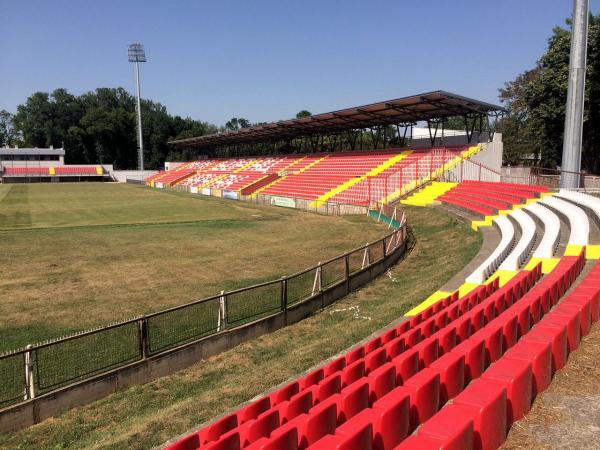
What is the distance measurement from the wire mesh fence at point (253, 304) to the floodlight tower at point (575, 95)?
14428 mm

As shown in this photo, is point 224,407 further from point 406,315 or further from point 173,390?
point 406,315

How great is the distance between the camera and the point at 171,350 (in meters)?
8.17

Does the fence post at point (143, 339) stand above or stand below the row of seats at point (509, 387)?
below

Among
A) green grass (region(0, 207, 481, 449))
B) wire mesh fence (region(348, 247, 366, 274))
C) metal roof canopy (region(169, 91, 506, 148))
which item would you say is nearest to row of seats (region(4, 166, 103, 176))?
metal roof canopy (region(169, 91, 506, 148))

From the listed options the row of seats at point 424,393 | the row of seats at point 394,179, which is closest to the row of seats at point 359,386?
the row of seats at point 424,393

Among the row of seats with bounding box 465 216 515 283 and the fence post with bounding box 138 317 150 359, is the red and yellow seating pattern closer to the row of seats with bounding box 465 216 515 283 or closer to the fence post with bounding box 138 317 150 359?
the row of seats with bounding box 465 216 515 283

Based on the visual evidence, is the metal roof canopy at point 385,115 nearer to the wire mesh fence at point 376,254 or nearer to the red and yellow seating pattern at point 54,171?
the wire mesh fence at point 376,254

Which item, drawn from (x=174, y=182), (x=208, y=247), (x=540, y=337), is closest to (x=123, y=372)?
(x=540, y=337)

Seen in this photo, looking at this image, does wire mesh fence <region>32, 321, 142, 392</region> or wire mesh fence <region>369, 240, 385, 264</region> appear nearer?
wire mesh fence <region>32, 321, 142, 392</region>

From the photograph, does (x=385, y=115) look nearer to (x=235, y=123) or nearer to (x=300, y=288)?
(x=300, y=288)

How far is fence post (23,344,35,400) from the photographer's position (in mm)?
6508

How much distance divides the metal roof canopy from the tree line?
2974mm

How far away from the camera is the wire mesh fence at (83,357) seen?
281 inches

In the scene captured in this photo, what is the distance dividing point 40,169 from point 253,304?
8653cm
